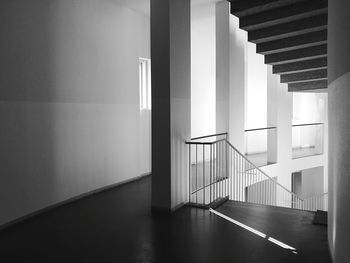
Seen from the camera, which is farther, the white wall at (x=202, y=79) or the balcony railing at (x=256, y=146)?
the balcony railing at (x=256, y=146)

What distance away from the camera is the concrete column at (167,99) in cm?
501

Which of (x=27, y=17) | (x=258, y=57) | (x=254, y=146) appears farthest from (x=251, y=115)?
(x=27, y=17)

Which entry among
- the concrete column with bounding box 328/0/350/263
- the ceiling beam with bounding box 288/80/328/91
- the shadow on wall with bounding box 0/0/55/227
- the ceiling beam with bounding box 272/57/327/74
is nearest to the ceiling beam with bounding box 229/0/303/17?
the ceiling beam with bounding box 272/57/327/74

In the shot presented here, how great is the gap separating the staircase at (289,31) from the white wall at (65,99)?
95.4 inches

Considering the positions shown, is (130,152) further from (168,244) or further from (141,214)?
(168,244)

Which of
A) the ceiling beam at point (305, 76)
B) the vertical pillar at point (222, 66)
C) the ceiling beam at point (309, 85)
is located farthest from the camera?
the ceiling beam at point (309, 85)

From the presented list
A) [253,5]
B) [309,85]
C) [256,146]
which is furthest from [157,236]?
[256,146]

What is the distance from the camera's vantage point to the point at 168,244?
3877 millimetres

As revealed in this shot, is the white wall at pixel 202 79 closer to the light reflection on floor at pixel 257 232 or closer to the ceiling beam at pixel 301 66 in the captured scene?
the ceiling beam at pixel 301 66

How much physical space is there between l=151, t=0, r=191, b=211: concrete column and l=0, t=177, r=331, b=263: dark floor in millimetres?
383

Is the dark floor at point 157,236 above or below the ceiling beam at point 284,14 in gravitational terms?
below

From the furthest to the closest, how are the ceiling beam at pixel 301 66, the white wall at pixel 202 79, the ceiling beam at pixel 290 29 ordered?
1. the white wall at pixel 202 79
2. the ceiling beam at pixel 301 66
3. the ceiling beam at pixel 290 29

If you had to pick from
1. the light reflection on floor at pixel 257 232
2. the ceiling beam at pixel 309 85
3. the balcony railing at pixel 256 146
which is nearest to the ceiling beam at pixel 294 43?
the ceiling beam at pixel 309 85

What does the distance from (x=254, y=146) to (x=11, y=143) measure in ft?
28.6
